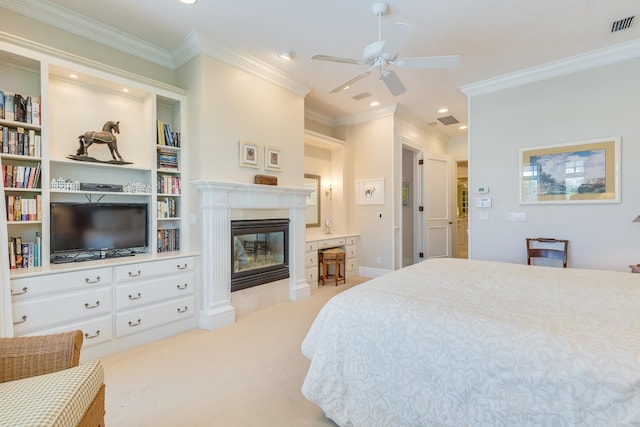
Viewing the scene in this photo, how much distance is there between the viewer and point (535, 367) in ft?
3.49

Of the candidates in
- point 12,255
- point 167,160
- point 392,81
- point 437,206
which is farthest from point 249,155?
point 437,206

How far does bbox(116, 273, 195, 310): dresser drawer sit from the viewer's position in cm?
256

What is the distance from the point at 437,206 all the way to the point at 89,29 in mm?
5929

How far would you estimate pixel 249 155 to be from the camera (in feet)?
11.5

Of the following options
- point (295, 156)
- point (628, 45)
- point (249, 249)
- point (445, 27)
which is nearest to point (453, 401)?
point (249, 249)

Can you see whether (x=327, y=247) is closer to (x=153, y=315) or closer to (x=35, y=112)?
(x=153, y=315)

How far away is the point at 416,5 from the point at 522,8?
958mm

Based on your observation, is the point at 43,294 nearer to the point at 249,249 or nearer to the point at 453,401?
the point at 249,249

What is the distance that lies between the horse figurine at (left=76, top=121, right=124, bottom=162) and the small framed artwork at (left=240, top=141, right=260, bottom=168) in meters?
1.20

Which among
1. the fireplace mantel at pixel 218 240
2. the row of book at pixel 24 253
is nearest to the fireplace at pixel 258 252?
the fireplace mantel at pixel 218 240

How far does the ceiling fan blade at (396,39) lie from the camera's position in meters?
1.99

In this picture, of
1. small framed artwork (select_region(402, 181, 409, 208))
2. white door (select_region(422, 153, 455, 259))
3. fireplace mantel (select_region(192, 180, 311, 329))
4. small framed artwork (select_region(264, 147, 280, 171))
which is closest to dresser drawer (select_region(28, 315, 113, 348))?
fireplace mantel (select_region(192, 180, 311, 329))

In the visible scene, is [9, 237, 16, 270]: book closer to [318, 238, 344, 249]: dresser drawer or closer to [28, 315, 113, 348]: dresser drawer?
[28, 315, 113, 348]: dresser drawer

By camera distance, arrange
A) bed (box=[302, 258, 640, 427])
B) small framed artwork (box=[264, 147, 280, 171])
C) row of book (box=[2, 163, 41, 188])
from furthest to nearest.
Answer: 1. small framed artwork (box=[264, 147, 280, 171])
2. row of book (box=[2, 163, 41, 188])
3. bed (box=[302, 258, 640, 427])
